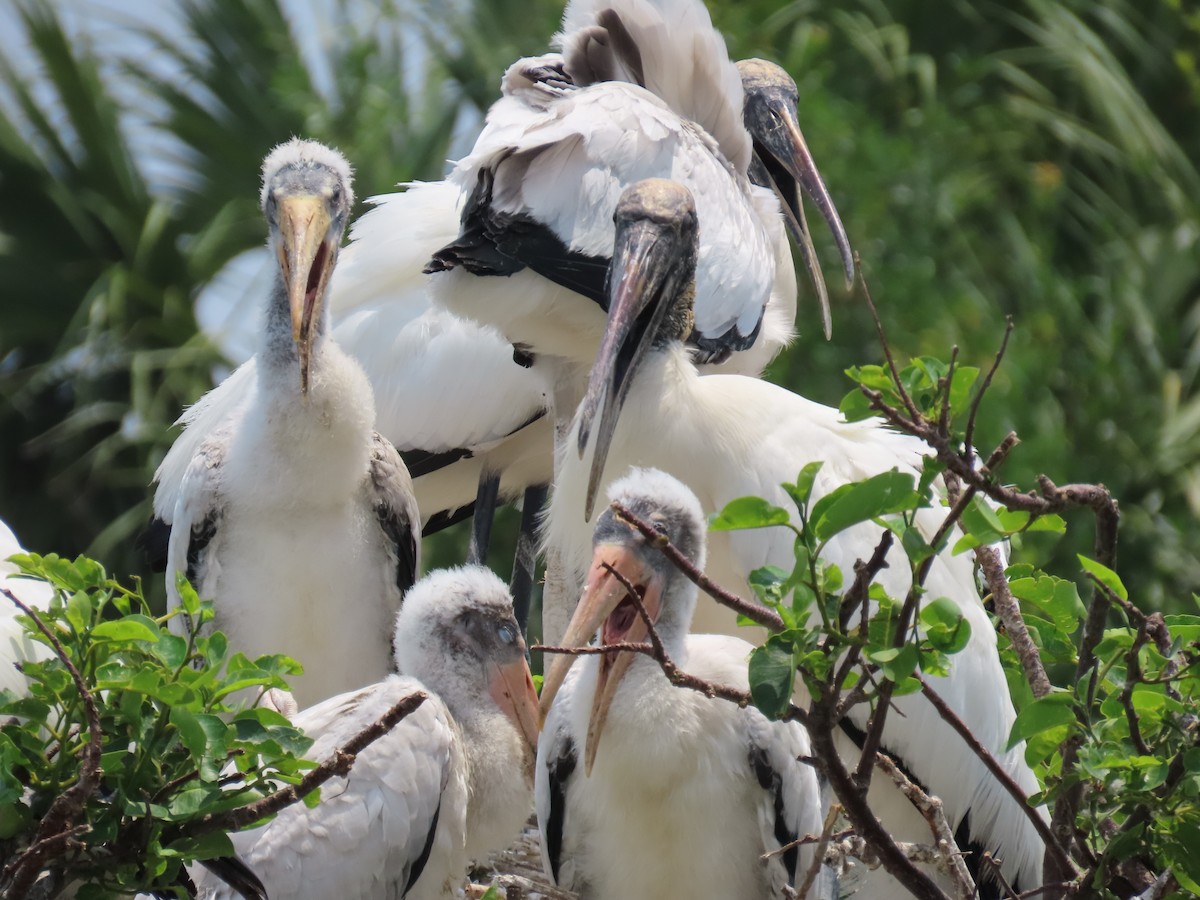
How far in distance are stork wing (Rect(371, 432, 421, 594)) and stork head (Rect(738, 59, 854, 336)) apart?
4.05 ft

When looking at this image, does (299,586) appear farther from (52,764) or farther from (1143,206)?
(1143,206)

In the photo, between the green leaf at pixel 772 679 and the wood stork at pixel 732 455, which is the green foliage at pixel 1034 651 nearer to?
the green leaf at pixel 772 679

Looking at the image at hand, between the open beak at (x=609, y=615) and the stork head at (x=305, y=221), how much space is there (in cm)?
72

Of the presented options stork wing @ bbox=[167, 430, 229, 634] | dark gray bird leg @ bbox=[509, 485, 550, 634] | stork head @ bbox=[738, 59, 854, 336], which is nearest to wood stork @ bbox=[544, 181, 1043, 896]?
stork wing @ bbox=[167, 430, 229, 634]

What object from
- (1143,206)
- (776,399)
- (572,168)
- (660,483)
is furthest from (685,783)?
(1143,206)

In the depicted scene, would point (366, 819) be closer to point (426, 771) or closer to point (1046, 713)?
point (426, 771)

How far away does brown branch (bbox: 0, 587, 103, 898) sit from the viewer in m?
1.96

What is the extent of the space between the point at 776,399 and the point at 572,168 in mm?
608

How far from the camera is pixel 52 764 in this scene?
2.13 m

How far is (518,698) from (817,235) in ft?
13.3

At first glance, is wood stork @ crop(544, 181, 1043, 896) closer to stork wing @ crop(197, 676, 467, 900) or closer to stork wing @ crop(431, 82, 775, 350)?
stork wing @ crop(431, 82, 775, 350)

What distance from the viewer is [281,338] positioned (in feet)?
10.7

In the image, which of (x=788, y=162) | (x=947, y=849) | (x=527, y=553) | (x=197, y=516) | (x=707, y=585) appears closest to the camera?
(x=707, y=585)

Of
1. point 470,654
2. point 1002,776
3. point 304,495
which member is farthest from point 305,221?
point 1002,776
